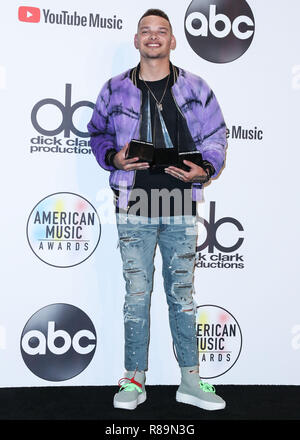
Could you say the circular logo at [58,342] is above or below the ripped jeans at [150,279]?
below

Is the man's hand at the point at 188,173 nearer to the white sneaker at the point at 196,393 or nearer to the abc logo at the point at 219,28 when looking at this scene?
the abc logo at the point at 219,28

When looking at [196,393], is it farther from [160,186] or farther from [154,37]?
[154,37]

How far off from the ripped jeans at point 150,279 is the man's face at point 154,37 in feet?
2.21

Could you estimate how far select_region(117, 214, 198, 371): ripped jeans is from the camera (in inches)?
78.1

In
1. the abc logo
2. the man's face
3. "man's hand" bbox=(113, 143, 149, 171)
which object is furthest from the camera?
the abc logo

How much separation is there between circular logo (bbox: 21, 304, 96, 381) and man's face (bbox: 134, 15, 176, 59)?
1.15 meters

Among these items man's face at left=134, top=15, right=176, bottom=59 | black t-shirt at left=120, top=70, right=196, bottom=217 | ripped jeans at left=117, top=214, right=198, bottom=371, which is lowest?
ripped jeans at left=117, top=214, right=198, bottom=371

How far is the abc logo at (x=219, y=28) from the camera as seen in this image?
90.0 inches

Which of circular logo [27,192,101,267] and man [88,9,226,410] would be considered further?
circular logo [27,192,101,267]

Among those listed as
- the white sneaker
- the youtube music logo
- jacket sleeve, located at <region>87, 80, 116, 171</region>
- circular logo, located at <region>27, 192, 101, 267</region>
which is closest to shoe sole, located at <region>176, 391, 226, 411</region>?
the white sneaker

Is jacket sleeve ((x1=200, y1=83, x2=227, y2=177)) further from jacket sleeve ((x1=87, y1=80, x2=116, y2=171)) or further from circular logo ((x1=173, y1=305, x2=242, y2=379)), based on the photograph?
circular logo ((x1=173, y1=305, x2=242, y2=379))

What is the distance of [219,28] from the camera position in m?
2.30

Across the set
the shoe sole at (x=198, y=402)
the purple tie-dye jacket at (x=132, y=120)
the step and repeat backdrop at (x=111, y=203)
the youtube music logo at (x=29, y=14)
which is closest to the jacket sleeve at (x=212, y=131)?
the purple tie-dye jacket at (x=132, y=120)
